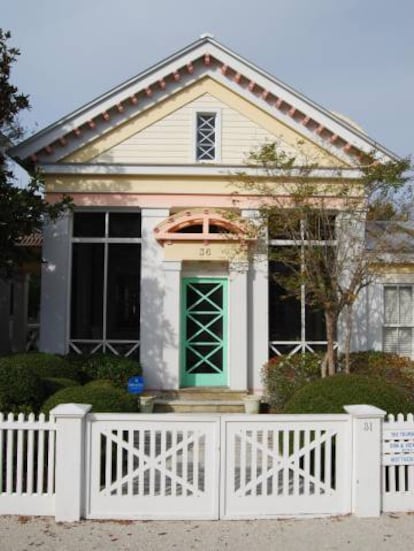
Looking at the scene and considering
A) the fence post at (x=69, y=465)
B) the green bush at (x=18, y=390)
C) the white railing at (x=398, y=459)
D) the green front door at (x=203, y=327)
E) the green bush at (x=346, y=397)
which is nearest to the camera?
the fence post at (x=69, y=465)

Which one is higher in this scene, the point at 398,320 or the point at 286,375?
the point at 398,320

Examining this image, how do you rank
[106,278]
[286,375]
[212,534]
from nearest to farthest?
[212,534], [286,375], [106,278]

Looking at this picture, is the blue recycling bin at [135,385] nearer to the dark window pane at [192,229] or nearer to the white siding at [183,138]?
the dark window pane at [192,229]

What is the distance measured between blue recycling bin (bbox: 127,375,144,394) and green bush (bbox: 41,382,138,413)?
3.90 m

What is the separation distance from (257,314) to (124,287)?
3018 mm

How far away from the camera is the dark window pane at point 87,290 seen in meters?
13.1

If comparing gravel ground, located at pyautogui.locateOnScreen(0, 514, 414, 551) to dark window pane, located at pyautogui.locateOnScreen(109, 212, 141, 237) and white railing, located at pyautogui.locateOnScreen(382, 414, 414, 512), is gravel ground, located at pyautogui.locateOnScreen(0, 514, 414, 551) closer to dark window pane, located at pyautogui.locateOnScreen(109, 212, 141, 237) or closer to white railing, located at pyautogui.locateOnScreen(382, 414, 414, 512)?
white railing, located at pyautogui.locateOnScreen(382, 414, 414, 512)

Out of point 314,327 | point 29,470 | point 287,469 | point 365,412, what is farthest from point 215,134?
point 29,470

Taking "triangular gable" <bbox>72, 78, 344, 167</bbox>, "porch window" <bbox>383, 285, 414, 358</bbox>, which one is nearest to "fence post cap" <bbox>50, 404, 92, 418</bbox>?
"triangular gable" <bbox>72, 78, 344, 167</bbox>

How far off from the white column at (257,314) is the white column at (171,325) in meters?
1.49

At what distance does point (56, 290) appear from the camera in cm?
1273

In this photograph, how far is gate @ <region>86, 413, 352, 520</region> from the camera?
6004mm

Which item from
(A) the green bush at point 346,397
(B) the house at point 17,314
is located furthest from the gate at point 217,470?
(B) the house at point 17,314

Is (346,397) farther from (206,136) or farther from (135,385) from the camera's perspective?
(206,136)
